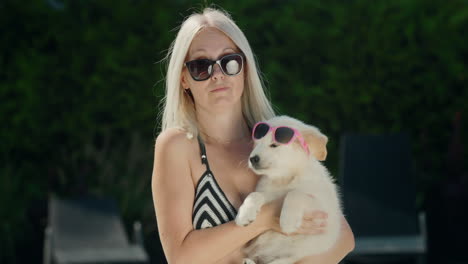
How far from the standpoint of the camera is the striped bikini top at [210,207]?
295cm

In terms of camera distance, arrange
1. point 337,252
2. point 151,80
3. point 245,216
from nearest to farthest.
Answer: point 245,216 < point 337,252 < point 151,80

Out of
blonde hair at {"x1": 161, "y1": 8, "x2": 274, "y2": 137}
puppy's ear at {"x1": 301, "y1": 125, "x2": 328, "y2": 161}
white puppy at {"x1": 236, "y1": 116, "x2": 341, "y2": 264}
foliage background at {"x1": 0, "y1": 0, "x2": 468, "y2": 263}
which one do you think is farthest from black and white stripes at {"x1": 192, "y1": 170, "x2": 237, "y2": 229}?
foliage background at {"x1": 0, "y1": 0, "x2": 468, "y2": 263}

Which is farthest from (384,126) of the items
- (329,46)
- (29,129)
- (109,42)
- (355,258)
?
(29,129)

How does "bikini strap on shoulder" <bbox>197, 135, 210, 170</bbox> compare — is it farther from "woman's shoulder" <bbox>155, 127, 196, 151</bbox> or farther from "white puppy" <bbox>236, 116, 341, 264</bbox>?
"white puppy" <bbox>236, 116, 341, 264</bbox>

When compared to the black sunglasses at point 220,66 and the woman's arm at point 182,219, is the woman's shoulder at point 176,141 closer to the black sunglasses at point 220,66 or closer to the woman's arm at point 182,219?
the woman's arm at point 182,219

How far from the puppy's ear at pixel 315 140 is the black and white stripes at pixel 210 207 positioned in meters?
0.35

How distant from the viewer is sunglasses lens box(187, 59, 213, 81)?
118 inches

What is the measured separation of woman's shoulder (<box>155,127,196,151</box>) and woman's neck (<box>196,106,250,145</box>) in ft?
0.39

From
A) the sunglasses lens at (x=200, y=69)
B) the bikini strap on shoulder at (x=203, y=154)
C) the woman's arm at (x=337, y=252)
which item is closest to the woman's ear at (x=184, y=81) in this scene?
the sunglasses lens at (x=200, y=69)

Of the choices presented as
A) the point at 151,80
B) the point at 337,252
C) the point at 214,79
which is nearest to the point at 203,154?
the point at 214,79

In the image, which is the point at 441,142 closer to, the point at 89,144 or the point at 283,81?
the point at 283,81

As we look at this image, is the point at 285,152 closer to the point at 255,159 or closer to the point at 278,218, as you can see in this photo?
the point at 255,159

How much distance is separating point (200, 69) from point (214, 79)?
6cm

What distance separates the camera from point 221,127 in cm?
317
